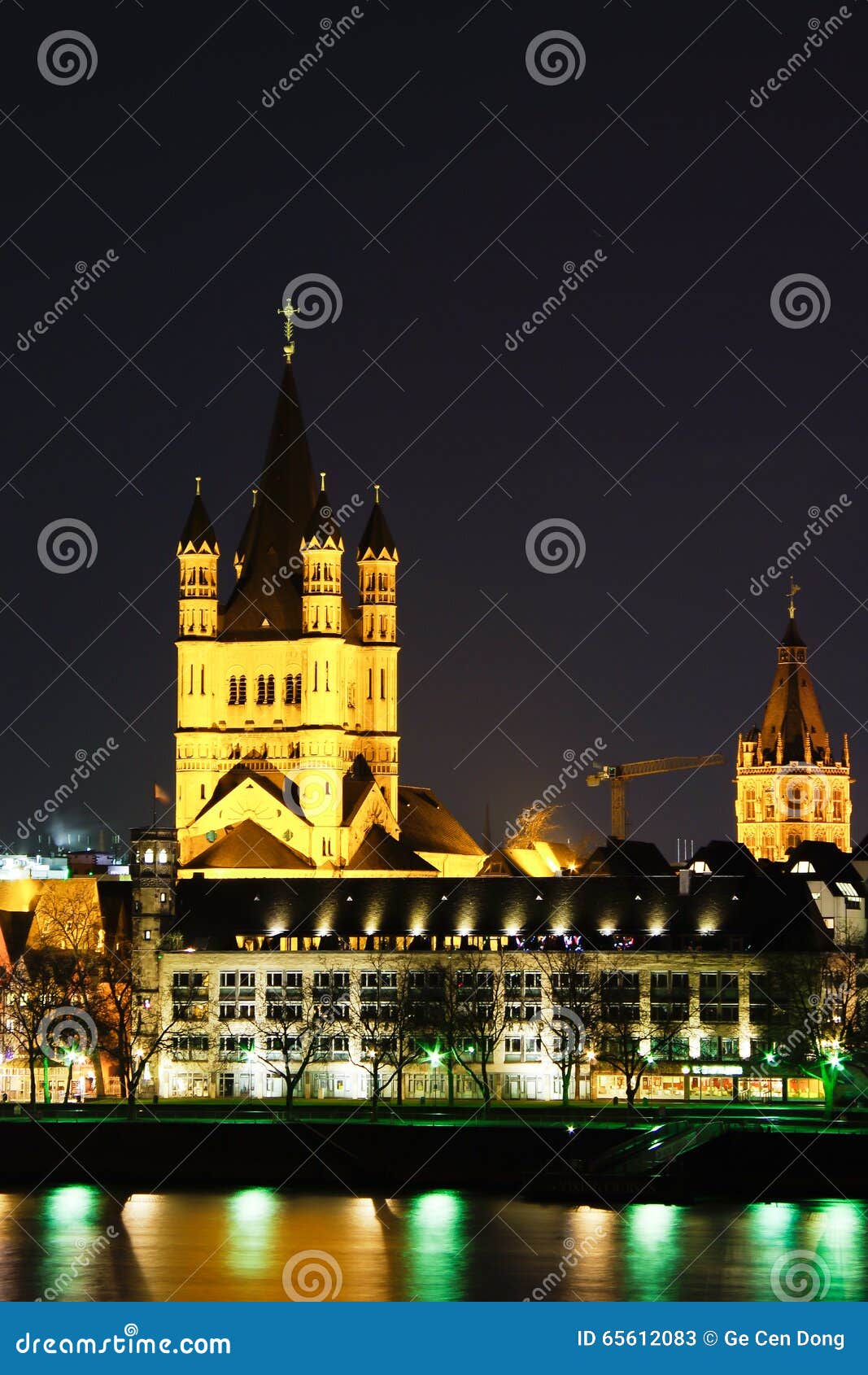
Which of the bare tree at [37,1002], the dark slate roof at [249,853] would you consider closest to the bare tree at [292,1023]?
the bare tree at [37,1002]

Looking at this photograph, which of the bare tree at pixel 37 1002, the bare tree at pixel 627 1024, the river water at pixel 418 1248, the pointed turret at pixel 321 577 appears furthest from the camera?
the pointed turret at pixel 321 577

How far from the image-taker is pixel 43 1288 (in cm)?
8700

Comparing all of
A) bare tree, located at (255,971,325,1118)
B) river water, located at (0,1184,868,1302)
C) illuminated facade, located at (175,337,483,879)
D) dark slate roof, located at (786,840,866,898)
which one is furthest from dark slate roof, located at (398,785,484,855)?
river water, located at (0,1184,868,1302)

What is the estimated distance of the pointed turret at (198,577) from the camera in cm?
18662

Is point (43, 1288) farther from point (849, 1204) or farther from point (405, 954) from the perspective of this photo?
point (405, 954)

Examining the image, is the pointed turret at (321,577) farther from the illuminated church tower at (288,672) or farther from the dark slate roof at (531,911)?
the dark slate roof at (531,911)

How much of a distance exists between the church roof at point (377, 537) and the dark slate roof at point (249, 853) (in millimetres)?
21446

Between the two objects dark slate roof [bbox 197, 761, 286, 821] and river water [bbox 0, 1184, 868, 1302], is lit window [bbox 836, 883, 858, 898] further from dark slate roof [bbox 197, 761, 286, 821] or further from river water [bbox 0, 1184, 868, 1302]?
river water [bbox 0, 1184, 868, 1302]

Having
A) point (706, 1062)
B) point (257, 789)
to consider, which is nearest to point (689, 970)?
point (706, 1062)

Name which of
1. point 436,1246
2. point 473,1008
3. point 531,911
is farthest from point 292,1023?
point 436,1246

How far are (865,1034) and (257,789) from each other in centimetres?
5776

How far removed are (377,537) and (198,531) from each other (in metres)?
10.3

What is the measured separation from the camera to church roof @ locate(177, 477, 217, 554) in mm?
188500

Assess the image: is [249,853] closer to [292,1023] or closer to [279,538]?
[279,538]
